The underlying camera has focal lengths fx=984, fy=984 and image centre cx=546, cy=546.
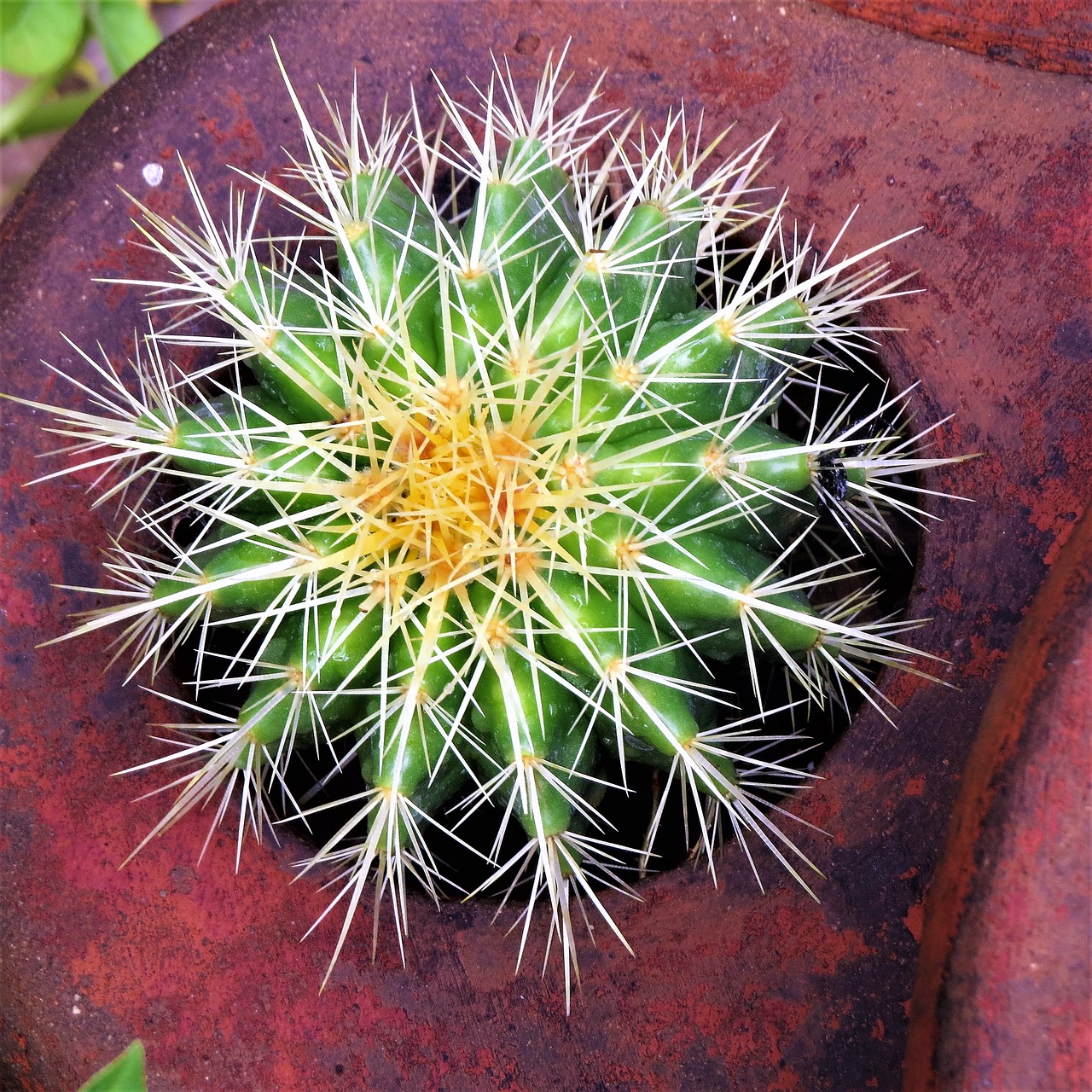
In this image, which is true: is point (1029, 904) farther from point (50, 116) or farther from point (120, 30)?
point (50, 116)

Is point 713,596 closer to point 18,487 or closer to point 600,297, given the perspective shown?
point 600,297

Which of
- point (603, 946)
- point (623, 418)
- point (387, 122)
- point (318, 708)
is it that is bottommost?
point (603, 946)

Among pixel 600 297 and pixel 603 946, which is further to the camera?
pixel 603 946

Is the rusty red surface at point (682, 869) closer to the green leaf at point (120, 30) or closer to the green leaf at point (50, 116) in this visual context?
the green leaf at point (120, 30)

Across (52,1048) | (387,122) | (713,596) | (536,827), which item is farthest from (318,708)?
(387,122)

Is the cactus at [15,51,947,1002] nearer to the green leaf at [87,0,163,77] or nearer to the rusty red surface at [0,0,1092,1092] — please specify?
the rusty red surface at [0,0,1092,1092]

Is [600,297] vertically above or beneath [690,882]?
above
